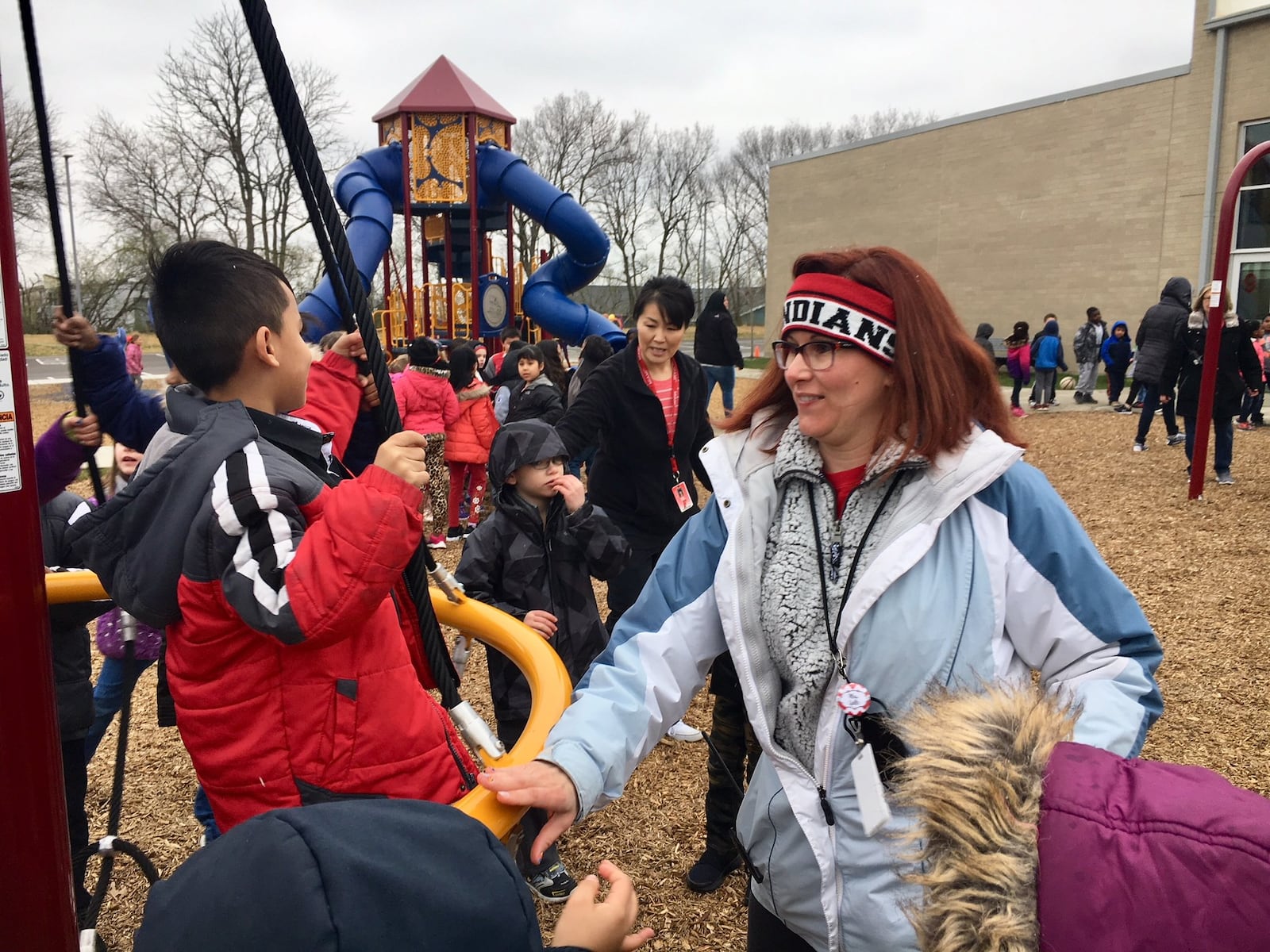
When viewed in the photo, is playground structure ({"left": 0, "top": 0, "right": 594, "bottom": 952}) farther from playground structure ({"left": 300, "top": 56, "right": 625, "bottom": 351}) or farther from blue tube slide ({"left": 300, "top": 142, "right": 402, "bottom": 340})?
playground structure ({"left": 300, "top": 56, "right": 625, "bottom": 351})

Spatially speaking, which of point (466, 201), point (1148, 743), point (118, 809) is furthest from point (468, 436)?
point (466, 201)

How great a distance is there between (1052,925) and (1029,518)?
3.00 ft

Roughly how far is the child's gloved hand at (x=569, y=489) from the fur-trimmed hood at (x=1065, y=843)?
2419 millimetres

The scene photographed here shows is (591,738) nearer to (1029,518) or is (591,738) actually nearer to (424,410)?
(1029,518)

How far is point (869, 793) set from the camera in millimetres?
1585

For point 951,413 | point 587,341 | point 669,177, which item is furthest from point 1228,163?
point 669,177

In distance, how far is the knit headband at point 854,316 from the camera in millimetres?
1773

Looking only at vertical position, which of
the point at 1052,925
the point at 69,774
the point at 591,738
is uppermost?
the point at 1052,925

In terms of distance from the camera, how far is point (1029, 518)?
1.64m

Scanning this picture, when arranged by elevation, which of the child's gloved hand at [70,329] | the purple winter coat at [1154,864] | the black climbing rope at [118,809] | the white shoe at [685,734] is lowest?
the white shoe at [685,734]

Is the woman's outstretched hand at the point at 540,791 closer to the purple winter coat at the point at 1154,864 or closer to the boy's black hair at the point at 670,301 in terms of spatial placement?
the purple winter coat at the point at 1154,864

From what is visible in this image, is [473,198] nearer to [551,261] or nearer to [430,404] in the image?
[551,261]

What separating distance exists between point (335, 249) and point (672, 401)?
2993 mm

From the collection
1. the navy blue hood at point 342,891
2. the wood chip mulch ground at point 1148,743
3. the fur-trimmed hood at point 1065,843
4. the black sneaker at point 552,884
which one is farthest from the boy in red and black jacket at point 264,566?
the black sneaker at point 552,884
